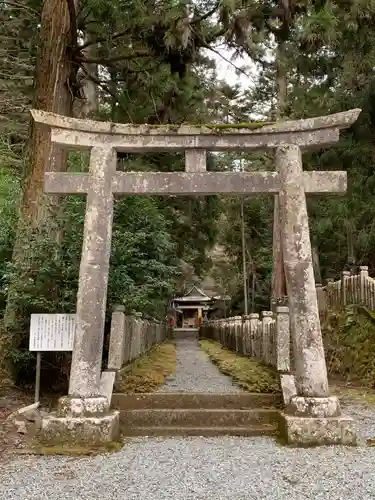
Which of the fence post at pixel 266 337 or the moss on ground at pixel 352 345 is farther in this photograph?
the moss on ground at pixel 352 345

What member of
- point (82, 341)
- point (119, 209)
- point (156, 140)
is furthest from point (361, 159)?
point (82, 341)

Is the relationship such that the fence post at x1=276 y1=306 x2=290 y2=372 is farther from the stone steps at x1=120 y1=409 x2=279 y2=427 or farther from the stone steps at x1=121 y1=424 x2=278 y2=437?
the stone steps at x1=121 y1=424 x2=278 y2=437

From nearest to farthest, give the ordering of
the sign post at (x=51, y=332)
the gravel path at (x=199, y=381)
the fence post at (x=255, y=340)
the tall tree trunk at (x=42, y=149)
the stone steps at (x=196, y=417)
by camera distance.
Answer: the stone steps at (x=196, y=417) < the sign post at (x=51, y=332) < the gravel path at (x=199, y=381) < the tall tree trunk at (x=42, y=149) < the fence post at (x=255, y=340)

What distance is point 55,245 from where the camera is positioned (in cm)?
715

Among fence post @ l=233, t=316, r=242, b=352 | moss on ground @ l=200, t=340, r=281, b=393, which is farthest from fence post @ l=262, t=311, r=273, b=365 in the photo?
fence post @ l=233, t=316, r=242, b=352

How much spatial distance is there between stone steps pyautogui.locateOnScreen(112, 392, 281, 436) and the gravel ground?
407 mm

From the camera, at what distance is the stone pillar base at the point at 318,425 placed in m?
5.16

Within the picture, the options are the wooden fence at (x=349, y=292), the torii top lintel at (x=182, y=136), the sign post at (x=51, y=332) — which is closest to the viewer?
the torii top lintel at (x=182, y=136)

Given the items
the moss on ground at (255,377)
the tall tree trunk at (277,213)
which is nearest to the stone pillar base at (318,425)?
the moss on ground at (255,377)

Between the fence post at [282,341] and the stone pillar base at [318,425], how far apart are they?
1.00m

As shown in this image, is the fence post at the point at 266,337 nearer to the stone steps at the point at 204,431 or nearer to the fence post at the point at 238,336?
the stone steps at the point at 204,431

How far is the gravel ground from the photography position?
384cm

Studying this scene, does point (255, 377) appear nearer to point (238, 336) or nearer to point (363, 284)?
point (363, 284)

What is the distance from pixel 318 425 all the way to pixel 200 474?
152 centimetres
